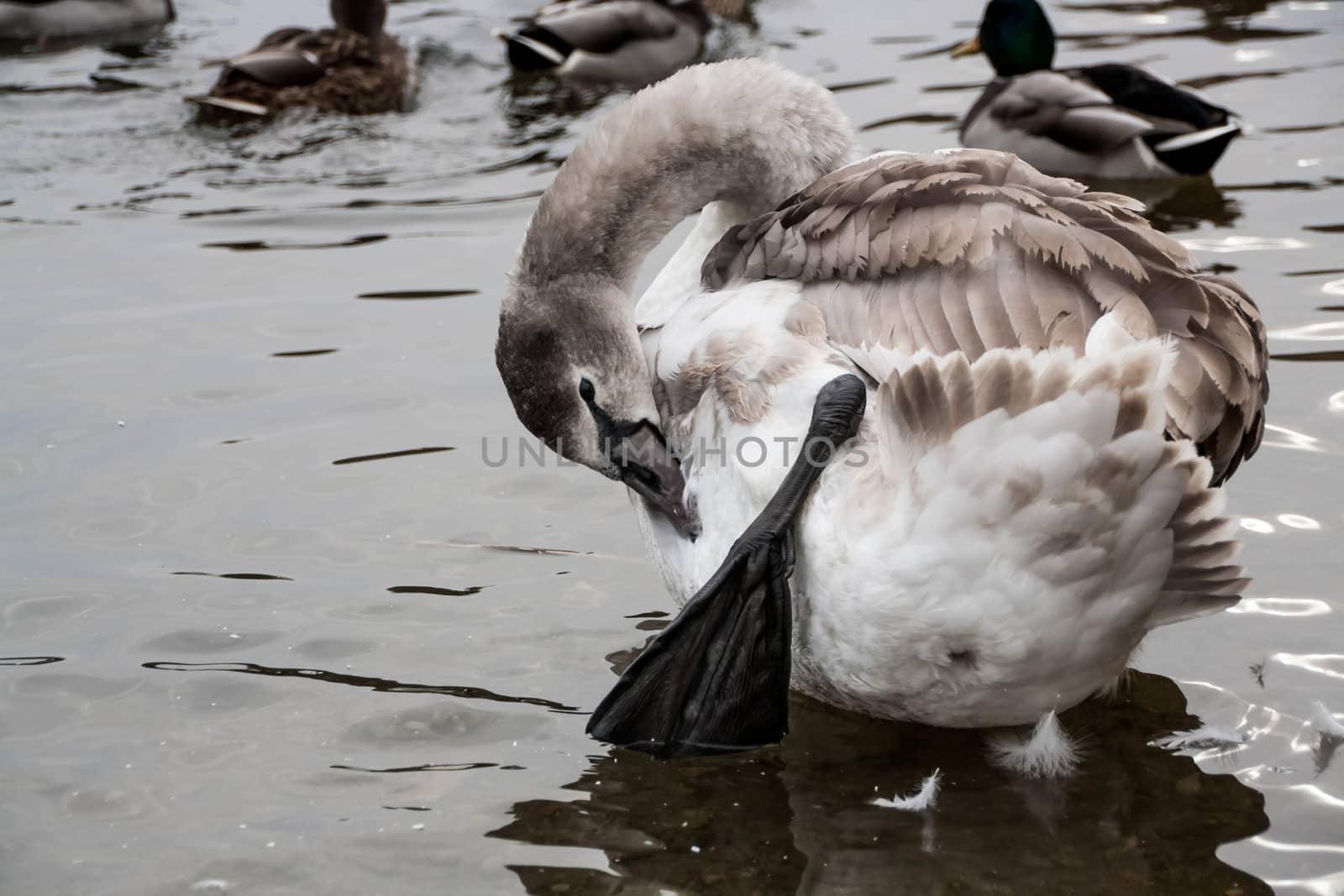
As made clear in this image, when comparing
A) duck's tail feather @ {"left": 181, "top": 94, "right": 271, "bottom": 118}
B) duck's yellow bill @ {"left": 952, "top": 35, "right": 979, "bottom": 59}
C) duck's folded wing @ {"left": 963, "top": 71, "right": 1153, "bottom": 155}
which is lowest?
duck's tail feather @ {"left": 181, "top": 94, "right": 271, "bottom": 118}

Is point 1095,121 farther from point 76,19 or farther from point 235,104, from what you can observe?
point 76,19

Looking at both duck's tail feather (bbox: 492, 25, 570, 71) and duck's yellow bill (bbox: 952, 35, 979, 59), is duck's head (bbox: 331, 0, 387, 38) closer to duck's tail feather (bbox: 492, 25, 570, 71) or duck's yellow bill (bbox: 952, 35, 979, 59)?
duck's tail feather (bbox: 492, 25, 570, 71)

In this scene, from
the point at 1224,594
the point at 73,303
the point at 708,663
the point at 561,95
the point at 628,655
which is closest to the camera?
the point at 1224,594

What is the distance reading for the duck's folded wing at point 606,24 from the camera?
10.4m

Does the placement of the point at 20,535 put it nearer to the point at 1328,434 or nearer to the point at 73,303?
the point at 73,303

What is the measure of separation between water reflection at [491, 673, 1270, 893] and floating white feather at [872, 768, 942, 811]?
0.02m

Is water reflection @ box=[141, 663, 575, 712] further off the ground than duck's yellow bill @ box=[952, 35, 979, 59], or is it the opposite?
duck's yellow bill @ box=[952, 35, 979, 59]

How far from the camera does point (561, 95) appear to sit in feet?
33.5

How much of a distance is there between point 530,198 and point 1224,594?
5212 millimetres

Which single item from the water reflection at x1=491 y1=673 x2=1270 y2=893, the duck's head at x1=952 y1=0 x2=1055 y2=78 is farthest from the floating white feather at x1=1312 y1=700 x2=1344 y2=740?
the duck's head at x1=952 y1=0 x2=1055 y2=78

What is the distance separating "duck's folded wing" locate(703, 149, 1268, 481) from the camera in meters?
3.46

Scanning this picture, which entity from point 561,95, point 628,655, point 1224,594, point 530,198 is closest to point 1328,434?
point 1224,594

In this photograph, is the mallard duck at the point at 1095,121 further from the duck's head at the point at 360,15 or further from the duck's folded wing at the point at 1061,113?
the duck's head at the point at 360,15

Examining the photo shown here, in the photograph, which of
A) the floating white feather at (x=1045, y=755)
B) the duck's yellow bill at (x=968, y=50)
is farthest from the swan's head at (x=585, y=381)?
the duck's yellow bill at (x=968, y=50)
